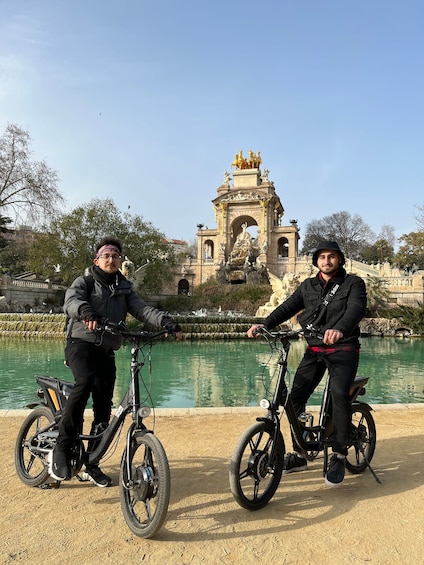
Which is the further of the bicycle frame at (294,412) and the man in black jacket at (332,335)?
the man in black jacket at (332,335)

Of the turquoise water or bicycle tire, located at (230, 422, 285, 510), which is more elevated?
bicycle tire, located at (230, 422, 285, 510)

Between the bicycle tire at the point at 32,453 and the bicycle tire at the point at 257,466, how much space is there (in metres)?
1.47

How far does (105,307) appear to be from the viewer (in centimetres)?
341

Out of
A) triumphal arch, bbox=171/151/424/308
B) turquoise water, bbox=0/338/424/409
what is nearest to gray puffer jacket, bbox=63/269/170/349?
turquoise water, bbox=0/338/424/409

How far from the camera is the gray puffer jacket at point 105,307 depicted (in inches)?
127

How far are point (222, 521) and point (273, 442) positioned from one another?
643mm

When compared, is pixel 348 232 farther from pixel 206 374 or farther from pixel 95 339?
pixel 95 339

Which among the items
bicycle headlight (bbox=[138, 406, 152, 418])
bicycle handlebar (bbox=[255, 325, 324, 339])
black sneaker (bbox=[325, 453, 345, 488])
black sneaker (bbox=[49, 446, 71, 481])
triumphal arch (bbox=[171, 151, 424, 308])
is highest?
triumphal arch (bbox=[171, 151, 424, 308])

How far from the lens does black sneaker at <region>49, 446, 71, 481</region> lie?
311 centimetres

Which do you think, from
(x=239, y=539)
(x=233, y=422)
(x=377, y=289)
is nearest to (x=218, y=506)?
(x=239, y=539)

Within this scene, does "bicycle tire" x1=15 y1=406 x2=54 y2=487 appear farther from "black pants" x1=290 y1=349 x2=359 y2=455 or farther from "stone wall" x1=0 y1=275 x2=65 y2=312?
"stone wall" x1=0 y1=275 x2=65 y2=312

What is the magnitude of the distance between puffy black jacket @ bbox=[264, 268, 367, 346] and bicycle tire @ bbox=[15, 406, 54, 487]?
6.51ft

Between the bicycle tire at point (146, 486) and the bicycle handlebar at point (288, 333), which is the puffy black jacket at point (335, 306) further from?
the bicycle tire at point (146, 486)

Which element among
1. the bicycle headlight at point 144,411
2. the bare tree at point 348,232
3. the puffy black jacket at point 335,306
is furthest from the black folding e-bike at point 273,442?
the bare tree at point 348,232
